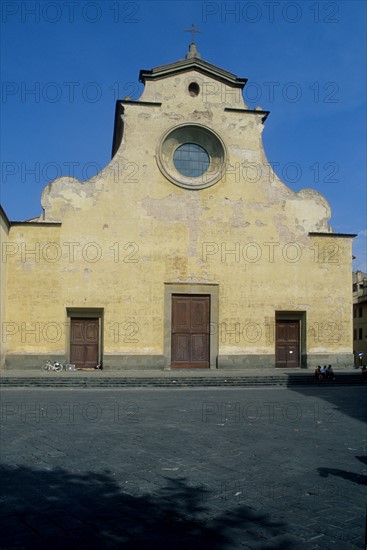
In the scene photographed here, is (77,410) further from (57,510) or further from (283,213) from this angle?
(283,213)

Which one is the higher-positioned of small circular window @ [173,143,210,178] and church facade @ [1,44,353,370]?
small circular window @ [173,143,210,178]

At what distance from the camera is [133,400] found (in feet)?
51.3

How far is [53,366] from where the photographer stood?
932 inches

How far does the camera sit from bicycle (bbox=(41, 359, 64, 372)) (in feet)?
77.6

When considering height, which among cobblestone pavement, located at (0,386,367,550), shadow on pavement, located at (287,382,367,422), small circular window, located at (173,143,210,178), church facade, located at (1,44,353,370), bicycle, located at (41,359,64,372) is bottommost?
shadow on pavement, located at (287,382,367,422)

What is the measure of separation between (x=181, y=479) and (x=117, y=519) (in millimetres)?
1590

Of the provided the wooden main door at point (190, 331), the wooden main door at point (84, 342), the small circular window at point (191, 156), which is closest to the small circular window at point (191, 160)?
the small circular window at point (191, 156)

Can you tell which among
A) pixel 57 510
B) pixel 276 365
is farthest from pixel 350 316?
pixel 57 510

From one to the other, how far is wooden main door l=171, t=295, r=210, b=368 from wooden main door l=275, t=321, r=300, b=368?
3.36 meters

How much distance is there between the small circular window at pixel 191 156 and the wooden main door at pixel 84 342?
7.50 meters

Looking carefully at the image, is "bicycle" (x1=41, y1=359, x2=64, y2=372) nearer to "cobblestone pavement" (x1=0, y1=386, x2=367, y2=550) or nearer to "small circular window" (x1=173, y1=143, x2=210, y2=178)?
"small circular window" (x1=173, y1=143, x2=210, y2=178)

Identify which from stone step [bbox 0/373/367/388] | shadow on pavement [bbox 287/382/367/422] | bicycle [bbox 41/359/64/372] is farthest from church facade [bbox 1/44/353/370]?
shadow on pavement [bbox 287/382/367/422]

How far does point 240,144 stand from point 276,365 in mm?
10444

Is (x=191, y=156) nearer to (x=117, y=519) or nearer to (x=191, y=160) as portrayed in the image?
(x=191, y=160)
